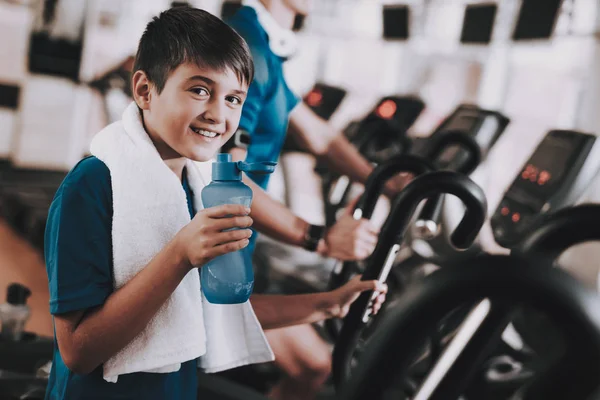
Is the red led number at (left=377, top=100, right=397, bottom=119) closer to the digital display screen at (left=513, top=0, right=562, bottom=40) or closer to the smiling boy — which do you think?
the digital display screen at (left=513, top=0, right=562, bottom=40)

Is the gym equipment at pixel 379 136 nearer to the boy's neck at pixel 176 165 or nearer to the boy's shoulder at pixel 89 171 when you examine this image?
the boy's neck at pixel 176 165

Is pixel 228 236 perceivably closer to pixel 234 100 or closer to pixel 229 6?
pixel 234 100

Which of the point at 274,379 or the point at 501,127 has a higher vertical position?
the point at 501,127

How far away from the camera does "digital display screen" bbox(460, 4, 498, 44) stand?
3.17 metres

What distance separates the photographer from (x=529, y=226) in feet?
6.48

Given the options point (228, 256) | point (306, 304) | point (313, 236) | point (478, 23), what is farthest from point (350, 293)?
point (478, 23)

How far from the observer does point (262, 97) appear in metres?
1.44

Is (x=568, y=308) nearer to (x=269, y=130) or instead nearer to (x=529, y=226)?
(x=269, y=130)

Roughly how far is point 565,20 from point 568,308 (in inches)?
110

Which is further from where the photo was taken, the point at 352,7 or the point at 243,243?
the point at 352,7

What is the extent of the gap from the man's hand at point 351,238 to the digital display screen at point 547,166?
0.98 metres

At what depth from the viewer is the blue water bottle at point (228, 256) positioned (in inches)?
31.4

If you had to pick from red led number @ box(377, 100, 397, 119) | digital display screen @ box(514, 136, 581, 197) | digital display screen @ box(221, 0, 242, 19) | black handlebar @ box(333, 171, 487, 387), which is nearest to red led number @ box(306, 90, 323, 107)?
red led number @ box(377, 100, 397, 119)

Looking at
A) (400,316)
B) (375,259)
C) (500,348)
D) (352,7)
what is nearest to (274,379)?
(500,348)
